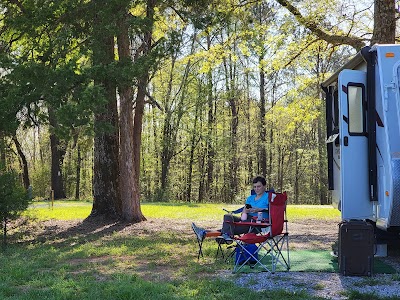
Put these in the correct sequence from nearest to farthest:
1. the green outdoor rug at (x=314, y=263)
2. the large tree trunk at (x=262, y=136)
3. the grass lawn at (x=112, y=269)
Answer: the grass lawn at (x=112, y=269)
the green outdoor rug at (x=314, y=263)
the large tree trunk at (x=262, y=136)

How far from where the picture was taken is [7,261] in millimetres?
6520

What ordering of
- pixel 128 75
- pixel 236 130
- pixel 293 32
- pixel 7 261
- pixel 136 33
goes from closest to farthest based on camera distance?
pixel 7 261
pixel 128 75
pixel 136 33
pixel 293 32
pixel 236 130

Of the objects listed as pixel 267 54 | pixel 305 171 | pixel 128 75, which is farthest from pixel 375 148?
pixel 305 171

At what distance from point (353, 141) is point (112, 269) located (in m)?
3.30

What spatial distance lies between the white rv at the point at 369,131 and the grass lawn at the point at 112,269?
152 cm

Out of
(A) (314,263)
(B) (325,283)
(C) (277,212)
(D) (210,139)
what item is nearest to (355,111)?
(C) (277,212)

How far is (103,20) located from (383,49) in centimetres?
472

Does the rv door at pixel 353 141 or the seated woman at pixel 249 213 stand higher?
the rv door at pixel 353 141

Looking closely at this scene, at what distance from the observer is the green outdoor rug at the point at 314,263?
18.7 feet

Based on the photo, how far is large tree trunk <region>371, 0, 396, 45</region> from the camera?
9039 mm

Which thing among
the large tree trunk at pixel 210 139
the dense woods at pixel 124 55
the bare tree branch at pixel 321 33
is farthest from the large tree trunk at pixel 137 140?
the large tree trunk at pixel 210 139

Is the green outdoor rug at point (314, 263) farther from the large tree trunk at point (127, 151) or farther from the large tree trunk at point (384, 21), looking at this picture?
the large tree trunk at point (127, 151)

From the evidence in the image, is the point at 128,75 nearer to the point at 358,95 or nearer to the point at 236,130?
the point at 358,95

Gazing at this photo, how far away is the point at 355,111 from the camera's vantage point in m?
5.41
